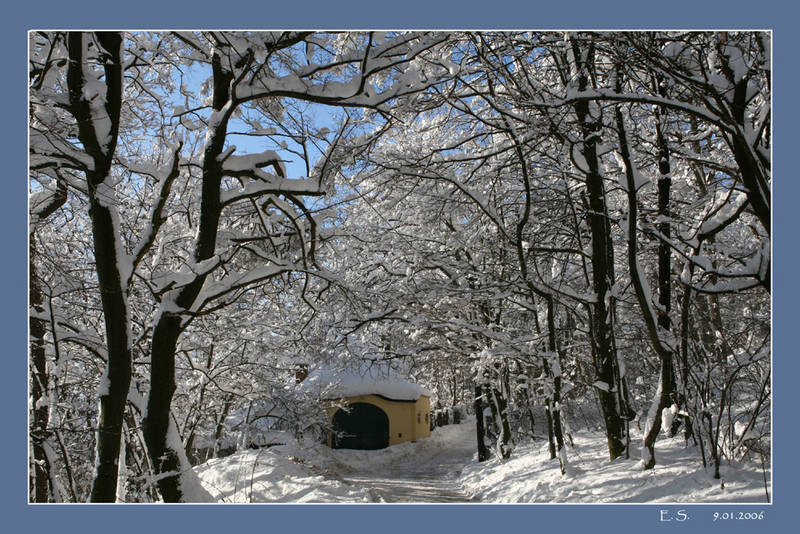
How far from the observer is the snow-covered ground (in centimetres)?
466

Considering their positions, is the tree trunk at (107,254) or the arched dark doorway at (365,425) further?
the arched dark doorway at (365,425)

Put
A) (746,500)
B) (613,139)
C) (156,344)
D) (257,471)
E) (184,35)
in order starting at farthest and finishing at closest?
(257,471), (613,139), (156,344), (184,35), (746,500)

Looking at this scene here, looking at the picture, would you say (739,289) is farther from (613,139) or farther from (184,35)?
(184,35)

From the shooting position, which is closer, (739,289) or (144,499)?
(739,289)

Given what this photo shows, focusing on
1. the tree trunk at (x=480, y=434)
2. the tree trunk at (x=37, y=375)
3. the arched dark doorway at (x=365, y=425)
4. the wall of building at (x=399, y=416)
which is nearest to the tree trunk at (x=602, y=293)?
the tree trunk at (x=37, y=375)

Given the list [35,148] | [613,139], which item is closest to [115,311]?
[35,148]

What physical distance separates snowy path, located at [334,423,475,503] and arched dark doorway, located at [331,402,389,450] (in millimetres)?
1289

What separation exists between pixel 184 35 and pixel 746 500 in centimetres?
567

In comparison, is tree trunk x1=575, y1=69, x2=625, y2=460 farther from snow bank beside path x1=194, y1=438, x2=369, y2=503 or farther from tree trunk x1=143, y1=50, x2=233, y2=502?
tree trunk x1=143, y1=50, x2=233, y2=502

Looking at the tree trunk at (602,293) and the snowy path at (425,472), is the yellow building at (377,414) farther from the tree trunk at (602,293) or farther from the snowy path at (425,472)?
the tree trunk at (602,293)

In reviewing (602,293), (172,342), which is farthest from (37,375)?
(602,293)

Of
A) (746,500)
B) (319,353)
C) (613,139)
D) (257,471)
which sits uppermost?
(613,139)

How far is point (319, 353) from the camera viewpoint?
10.1m

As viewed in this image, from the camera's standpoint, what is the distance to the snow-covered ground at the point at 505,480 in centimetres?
466
